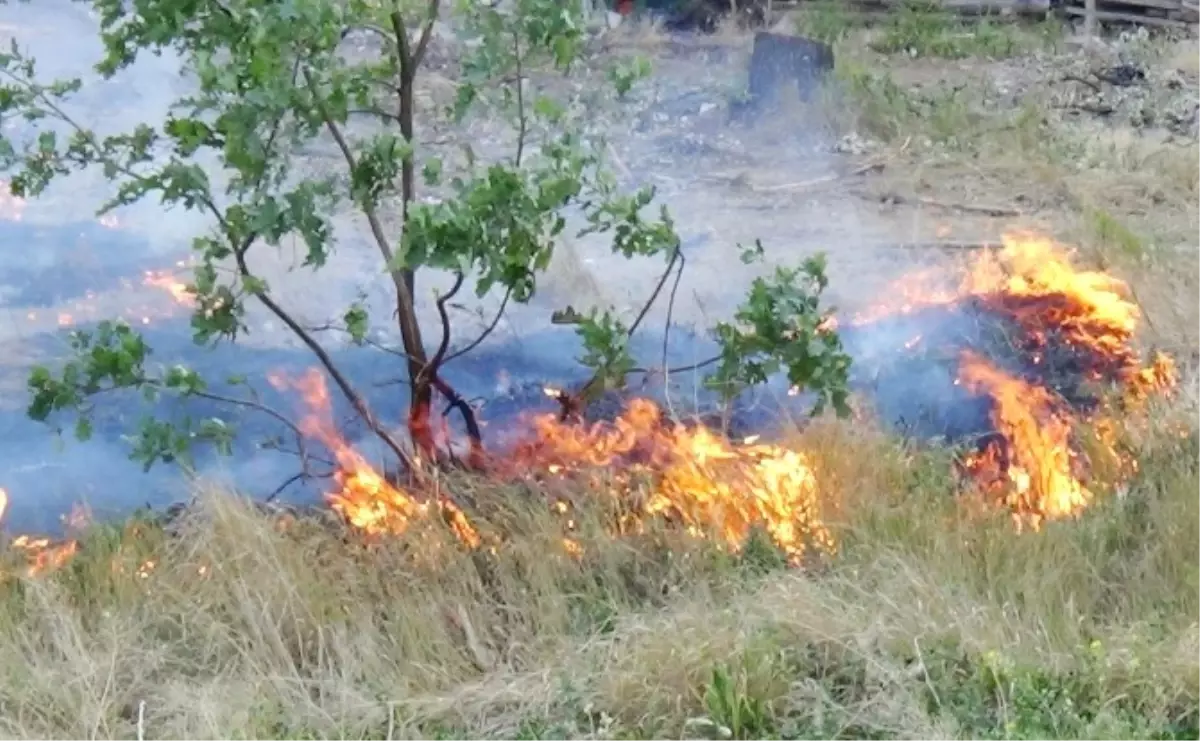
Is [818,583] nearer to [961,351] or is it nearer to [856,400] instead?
[856,400]

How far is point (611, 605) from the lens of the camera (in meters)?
4.16

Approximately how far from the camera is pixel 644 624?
3.97m

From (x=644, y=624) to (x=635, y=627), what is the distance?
0.29 feet

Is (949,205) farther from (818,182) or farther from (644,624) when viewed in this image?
(644,624)

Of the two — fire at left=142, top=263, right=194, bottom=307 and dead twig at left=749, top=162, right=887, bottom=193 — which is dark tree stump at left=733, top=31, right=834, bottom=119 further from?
fire at left=142, top=263, right=194, bottom=307

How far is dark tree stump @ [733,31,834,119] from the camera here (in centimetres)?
1095

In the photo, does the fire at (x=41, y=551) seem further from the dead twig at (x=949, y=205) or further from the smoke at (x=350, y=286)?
the dead twig at (x=949, y=205)

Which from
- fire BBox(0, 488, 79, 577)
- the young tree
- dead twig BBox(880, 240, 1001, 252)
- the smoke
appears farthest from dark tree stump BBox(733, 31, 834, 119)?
fire BBox(0, 488, 79, 577)

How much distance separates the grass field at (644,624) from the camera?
11.6 feet

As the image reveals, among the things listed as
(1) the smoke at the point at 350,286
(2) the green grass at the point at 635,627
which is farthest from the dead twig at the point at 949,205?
(2) the green grass at the point at 635,627

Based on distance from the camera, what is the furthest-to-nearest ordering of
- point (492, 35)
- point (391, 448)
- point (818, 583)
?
point (391, 448) → point (492, 35) → point (818, 583)

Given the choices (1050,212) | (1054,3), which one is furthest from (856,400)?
(1054,3)

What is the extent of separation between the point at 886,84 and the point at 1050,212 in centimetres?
287

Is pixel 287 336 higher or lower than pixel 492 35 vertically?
lower
